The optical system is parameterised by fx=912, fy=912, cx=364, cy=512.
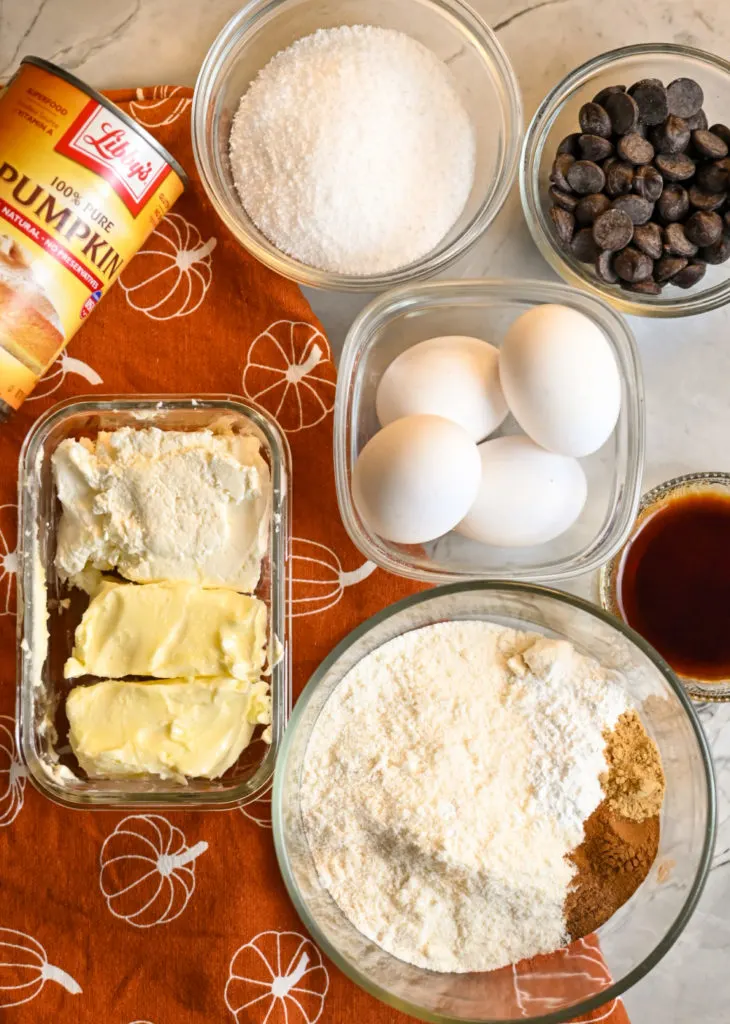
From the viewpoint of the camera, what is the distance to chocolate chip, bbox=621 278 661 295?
114 centimetres

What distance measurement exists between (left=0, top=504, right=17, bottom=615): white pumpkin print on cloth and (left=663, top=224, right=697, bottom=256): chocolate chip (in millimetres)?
910

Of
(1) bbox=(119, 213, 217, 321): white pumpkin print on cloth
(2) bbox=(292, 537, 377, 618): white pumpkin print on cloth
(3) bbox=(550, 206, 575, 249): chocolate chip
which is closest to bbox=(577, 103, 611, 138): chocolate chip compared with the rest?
(3) bbox=(550, 206, 575, 249): chocolate chip

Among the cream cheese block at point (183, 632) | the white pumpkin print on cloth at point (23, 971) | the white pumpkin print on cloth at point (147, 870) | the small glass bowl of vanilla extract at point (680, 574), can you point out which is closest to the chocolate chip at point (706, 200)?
the small glass bowl of vanilla extract at point (680, 574)

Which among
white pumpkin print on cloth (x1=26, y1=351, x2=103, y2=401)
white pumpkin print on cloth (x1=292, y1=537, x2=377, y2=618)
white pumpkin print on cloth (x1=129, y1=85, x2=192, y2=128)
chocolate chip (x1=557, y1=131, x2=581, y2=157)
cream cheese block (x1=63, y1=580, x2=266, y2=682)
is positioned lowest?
cream cheese block (x1=63, y1=580, x2=266, y2=682)

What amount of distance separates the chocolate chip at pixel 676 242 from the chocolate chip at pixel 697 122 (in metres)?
0.13

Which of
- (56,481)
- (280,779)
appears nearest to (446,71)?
(56,481)

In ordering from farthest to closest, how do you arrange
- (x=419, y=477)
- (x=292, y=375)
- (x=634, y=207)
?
(x=292, y=375) < (x=634, y=207) < (x=419, y=477)

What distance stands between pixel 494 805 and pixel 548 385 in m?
0.49

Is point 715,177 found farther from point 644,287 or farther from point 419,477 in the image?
point 419,477

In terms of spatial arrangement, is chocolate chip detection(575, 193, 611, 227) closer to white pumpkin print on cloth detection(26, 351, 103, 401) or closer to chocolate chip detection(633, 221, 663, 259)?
chocolate chip detection(633, 221, 663, 259)

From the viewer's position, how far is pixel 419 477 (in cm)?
100

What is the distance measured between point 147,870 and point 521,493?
27.2 inches

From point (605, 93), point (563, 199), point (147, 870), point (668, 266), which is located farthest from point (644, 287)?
point (147, 870)

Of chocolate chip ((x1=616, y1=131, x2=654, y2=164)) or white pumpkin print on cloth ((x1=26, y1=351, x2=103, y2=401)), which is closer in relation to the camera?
chocolate chip ((x1=616, y1=131, x2=654, y2=164))
